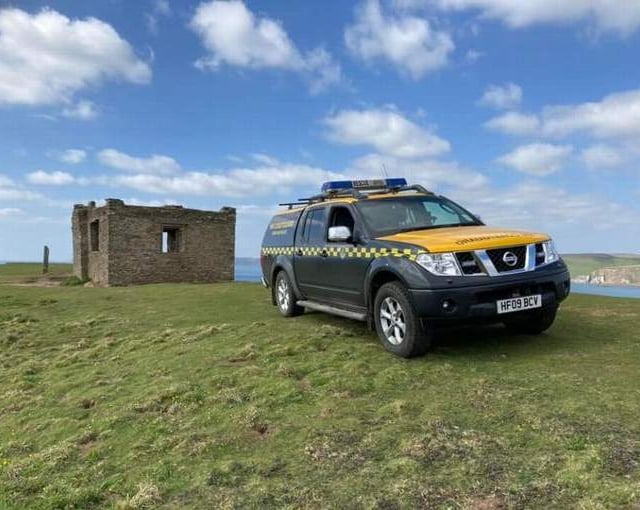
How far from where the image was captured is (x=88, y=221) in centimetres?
2772

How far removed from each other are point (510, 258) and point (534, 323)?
139 centimetres

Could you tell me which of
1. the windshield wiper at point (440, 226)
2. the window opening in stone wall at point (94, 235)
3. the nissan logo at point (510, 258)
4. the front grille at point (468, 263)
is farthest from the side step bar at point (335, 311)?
the window opening in stone wall at point (94, 235)

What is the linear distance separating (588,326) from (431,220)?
2.73 meters

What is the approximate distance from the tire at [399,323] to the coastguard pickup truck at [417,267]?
0.01 meters

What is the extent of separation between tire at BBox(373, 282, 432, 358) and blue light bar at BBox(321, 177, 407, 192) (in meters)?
2.85

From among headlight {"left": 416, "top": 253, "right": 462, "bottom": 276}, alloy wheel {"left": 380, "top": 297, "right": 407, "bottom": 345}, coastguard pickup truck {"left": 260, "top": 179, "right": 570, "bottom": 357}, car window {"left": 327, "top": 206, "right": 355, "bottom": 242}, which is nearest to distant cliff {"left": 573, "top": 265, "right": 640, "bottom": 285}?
coastguard pickup truck {"left": 260, "top": 179, "right": 570, "bottom": 357}

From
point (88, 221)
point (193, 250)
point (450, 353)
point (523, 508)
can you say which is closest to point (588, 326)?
point (450, 353)

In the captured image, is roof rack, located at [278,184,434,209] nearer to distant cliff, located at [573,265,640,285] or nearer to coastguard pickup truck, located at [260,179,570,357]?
coastguard pickup truck, located at [260,179,570,357]

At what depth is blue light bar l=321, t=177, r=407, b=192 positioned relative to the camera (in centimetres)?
892

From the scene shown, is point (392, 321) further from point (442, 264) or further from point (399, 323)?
point (442, 264)

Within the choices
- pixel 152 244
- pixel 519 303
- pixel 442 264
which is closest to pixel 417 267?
pixel 442 264

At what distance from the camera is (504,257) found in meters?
5.98

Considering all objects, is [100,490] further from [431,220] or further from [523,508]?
[431,220]

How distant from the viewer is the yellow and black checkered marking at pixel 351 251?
20.0 ft
